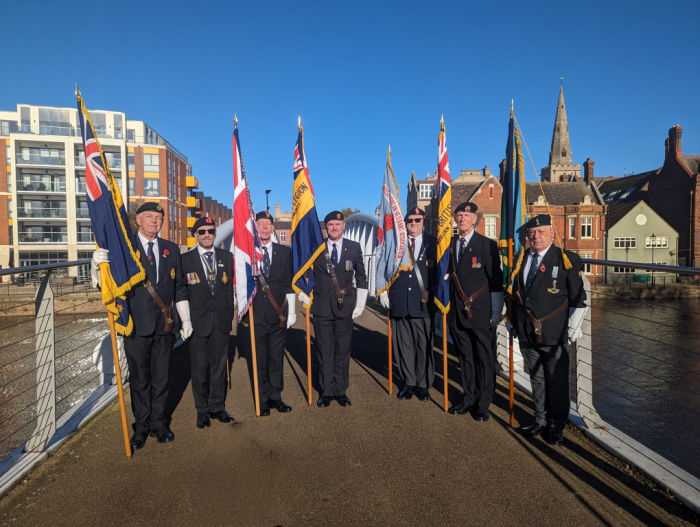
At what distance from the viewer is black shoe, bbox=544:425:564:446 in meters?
3.68

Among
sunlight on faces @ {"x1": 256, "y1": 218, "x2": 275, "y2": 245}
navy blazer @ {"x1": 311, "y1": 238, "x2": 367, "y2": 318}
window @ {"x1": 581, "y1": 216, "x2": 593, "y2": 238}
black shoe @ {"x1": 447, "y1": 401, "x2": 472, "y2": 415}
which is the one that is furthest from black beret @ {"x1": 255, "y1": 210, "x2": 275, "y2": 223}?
window @ {"x1": 581, "y1": 216, "x2": 593, "y2": 238}

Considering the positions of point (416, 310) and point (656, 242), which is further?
point (656, 242)

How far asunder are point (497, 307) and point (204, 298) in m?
2.85

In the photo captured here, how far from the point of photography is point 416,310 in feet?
15.9

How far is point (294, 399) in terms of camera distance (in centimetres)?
491

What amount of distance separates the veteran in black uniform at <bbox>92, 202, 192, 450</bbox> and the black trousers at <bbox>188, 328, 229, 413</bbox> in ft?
1.00

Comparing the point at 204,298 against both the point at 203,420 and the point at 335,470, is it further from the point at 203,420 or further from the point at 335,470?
the point at 335,470

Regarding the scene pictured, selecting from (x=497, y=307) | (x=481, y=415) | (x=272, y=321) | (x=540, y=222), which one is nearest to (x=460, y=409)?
(x=481, y=415)

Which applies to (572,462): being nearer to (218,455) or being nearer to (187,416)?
(218,455)

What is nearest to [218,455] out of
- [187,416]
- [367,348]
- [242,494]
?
[242,494]

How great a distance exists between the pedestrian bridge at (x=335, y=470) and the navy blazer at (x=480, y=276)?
911 millimetres

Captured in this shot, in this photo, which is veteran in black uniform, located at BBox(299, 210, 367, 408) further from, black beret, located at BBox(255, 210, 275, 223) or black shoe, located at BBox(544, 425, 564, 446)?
black shoe, located at BBox(544, 425, 564, 446)

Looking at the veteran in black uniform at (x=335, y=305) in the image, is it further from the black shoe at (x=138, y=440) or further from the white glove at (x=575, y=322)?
the white glove at (x=575, y=322)

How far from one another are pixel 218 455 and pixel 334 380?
5.10 feet
